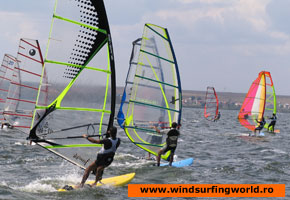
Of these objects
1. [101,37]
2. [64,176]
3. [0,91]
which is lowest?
[64,176]

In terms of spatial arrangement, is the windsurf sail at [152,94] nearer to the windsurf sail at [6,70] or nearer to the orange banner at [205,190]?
the orange banner at [205,190]

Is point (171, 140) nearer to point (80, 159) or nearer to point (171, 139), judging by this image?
point (171, 139)

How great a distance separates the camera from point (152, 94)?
1372cm

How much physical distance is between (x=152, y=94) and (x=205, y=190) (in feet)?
13.7

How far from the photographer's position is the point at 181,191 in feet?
33.1

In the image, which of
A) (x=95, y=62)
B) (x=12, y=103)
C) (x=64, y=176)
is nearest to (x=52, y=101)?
(x=95, y=62)

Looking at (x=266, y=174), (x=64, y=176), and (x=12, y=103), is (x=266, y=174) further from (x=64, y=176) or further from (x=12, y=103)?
(x=12, y=103)

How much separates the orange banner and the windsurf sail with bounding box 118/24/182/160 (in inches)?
119

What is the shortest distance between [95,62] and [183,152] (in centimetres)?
880

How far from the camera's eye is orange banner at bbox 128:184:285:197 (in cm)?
976

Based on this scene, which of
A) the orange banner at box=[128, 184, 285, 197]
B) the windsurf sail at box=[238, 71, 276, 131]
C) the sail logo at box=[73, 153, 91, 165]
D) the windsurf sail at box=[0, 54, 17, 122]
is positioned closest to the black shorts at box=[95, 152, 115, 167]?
the sail logo at box=[73, 153, 91, 165]

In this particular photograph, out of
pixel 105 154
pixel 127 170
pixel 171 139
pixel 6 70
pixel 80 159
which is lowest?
pixel 127 170

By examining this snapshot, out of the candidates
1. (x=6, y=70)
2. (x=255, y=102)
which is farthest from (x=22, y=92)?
(x=255, y=102)

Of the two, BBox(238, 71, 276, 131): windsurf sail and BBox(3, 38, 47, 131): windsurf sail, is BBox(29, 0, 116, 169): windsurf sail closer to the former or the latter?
BBox(3, 38, 47, 131): windsurf sail
